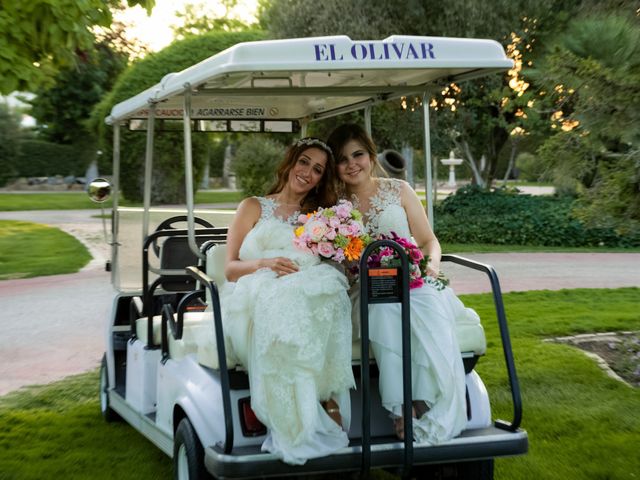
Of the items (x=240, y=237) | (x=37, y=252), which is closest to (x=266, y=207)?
(x=240, y=237)

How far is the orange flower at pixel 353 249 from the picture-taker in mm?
3664

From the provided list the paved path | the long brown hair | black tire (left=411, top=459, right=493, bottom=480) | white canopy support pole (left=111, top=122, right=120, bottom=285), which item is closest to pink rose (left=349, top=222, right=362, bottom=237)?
the long brown hair

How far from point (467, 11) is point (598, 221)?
35.1 feet

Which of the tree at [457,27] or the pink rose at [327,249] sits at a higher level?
the tree at [457,27]

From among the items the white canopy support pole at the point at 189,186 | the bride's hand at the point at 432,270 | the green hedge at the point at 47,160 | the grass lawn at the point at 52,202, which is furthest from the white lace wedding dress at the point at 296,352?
the green hedge at the point at 47,160

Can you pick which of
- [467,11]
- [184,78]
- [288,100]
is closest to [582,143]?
[288,100]

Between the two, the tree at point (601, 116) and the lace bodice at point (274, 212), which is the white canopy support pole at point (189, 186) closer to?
the lace bodice at point (274, 212)

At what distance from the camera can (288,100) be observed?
19.0ft

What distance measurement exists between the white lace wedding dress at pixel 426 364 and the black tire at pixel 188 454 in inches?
29.8

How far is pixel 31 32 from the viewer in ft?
15.8

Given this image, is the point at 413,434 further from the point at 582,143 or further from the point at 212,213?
the point at 582,143

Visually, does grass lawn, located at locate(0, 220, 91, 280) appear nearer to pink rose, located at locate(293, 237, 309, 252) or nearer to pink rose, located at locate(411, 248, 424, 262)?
pink rose, located at locate(293, 237, 309, 252)

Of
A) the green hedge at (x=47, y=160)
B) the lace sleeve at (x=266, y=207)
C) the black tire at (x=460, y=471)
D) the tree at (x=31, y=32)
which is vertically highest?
the green hedge at (x=47, y=160)

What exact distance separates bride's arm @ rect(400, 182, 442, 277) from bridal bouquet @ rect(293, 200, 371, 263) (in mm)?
731
